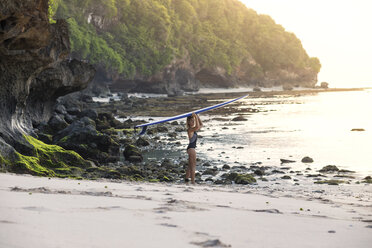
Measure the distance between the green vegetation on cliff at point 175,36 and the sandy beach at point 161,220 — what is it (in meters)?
46.2

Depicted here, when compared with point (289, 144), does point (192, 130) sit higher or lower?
higher

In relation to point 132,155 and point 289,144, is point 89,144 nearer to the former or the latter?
point 132,155

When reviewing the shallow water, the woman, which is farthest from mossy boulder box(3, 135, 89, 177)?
the shallow water

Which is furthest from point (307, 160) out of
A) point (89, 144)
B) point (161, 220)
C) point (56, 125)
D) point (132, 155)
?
point (161, 220)

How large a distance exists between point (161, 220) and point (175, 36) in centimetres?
10174

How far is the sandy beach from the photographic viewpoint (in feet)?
15.6

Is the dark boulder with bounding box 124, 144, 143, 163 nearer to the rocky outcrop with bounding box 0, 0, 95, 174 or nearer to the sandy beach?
the rocky outcrop with bounding box 0, 0, 95, 174

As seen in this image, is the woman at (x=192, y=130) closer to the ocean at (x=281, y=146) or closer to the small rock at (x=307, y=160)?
the ocean at (x=281, y=146)

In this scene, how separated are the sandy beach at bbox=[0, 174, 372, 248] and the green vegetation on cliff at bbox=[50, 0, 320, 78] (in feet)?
152

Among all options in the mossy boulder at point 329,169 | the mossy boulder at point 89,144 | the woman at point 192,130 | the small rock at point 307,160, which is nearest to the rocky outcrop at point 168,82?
the mossy boulder at point 89,144

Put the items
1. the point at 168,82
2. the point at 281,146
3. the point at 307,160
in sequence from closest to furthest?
the point at 307,160 < the point at 281,146 < the point at 168,82

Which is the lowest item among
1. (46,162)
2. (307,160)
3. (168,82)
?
(307,160)

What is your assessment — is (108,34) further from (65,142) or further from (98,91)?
(65,142)

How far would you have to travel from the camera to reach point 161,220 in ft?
18.9
